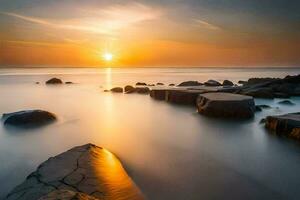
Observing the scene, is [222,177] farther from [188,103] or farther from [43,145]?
[188,103]

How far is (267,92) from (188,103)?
261 inches

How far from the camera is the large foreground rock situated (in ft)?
13.8

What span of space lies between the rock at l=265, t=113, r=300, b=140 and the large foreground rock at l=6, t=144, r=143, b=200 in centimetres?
556

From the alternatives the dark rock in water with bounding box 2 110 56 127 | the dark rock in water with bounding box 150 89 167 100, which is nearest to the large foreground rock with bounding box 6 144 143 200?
the dark rock in water with bounding box 2 110 56 127

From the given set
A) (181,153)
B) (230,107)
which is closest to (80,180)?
(181,153)

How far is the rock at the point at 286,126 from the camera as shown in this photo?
8359 millimetres

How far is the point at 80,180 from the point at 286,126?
6.84 metres

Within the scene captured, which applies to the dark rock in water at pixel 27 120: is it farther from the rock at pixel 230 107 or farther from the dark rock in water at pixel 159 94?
the dark rock in water at pixel 159 94

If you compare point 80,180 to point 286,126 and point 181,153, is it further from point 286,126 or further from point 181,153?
point 286,126

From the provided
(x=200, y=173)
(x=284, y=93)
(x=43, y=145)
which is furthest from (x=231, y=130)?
(x=284, y=93)

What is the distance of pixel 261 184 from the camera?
5.34 m

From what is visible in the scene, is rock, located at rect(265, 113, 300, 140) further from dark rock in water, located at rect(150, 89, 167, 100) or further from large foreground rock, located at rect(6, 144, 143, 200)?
dark rock in water, located at rect(150, 89, 167, 100)

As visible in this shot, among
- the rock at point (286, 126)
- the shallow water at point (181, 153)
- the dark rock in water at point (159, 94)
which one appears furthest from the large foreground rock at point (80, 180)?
the dark rock in water at point (159, 94)

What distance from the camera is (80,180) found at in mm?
4547
